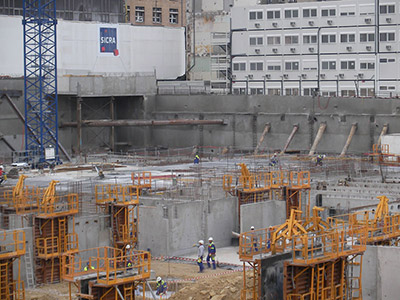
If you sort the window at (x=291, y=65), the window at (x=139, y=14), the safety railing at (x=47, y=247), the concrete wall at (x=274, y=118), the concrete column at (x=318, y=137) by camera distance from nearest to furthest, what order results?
the safety railing at (x=47, y=247), the concrete wall at (x=274, y=118), the concrete column at (x=318, y=137), the window at (x=291, y=65), the window at (x=139, y=14)

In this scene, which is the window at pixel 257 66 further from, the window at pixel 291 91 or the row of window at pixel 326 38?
the window at pixel 291 91

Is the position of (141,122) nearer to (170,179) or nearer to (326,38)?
(326,38)

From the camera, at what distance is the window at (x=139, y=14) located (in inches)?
4152

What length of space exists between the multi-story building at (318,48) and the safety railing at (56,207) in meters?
42.0

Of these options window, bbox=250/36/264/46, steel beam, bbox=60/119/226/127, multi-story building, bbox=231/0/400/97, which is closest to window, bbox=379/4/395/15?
multi-story building, bbox=231/0/400/97

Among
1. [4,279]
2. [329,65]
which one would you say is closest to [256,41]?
[329,65]

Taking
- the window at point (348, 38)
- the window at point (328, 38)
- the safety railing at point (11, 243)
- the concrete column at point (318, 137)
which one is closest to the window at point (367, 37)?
the window at point (348, 38)

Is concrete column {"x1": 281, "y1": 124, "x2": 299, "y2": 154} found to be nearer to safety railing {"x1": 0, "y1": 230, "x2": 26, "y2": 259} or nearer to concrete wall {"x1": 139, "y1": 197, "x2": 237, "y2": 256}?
concrete wall {"x1": 139, "y1": 197, "x2": 237, "y2": 256}

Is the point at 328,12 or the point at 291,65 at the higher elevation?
the point at 328,12

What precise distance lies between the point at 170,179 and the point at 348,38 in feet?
104

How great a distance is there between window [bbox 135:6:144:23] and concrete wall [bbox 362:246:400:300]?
79.0m

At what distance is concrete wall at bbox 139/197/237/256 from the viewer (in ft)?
133

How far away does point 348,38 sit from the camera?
7775 cm

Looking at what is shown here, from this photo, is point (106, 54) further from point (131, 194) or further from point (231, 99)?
point (131, 194)
